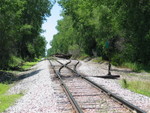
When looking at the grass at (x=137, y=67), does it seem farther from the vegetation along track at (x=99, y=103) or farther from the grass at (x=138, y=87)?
the vegetation along track at (x=99, y=103)

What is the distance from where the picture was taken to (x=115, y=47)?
32.1m

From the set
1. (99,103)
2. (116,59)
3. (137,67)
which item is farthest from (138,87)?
(116,59)

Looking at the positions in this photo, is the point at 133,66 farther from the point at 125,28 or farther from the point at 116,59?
the point at 125,28

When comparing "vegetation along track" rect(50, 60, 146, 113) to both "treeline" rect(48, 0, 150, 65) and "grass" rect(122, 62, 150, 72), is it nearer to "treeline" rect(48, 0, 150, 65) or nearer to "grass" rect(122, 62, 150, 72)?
"treeline" rect(48, 0, 150, 65)

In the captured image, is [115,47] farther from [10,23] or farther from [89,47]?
[89,47]

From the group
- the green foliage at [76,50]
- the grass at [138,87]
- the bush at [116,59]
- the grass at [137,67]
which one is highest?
the green foliage at [76,50]

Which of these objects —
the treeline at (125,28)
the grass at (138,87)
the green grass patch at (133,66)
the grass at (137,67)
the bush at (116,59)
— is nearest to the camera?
A: the grass at (138,87)

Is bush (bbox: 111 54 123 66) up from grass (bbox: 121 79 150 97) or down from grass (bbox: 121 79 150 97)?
up

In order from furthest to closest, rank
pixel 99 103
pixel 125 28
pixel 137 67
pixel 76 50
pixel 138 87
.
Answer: pixel 76 50
pixel 125 28
pixel 137 67
pixel 138 87
pixel 99 103

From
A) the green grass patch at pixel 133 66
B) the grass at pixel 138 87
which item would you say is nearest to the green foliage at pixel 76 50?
the green grass patch at pixel 133 66

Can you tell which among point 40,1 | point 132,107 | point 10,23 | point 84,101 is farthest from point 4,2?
point 40,1

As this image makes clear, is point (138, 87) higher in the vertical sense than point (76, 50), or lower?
lower

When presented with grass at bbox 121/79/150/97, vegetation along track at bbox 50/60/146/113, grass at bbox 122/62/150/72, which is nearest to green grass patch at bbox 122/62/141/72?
grass at bbox 122/62/150/72

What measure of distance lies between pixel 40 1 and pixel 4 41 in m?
23.6
